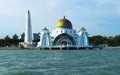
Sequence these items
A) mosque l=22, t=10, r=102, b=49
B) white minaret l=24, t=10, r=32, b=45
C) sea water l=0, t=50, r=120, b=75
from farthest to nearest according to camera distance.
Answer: white minaret l=24, t=10, r=32, b=45, mosque l=22, t=10, r=102, b=49, sea water l=0, t=50, r=120, b=75

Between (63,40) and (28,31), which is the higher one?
(28,31)

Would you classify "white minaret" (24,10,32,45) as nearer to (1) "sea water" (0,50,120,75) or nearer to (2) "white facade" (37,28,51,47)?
(2) "white facade" (37,28,51,47)

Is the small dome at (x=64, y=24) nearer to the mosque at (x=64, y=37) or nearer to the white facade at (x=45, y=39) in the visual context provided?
the mosque at (x=64, y=37)

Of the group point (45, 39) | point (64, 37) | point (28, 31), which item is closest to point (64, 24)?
point (64, 37)

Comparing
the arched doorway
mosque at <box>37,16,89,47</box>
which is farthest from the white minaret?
the arched doorway

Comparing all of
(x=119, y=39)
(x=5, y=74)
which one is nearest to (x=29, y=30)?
(x=119, y=39)

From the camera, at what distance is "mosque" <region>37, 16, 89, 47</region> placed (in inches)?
3450

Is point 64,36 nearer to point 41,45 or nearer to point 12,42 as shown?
point 41,45

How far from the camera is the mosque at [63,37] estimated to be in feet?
287

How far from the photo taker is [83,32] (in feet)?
298

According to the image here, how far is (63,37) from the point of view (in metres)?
89.2

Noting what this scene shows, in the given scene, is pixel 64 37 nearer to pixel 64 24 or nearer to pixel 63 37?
pixel 63 37

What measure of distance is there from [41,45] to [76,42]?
959cm

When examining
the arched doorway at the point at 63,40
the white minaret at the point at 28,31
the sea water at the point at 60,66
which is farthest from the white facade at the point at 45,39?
the sea water at the point at 60,66
